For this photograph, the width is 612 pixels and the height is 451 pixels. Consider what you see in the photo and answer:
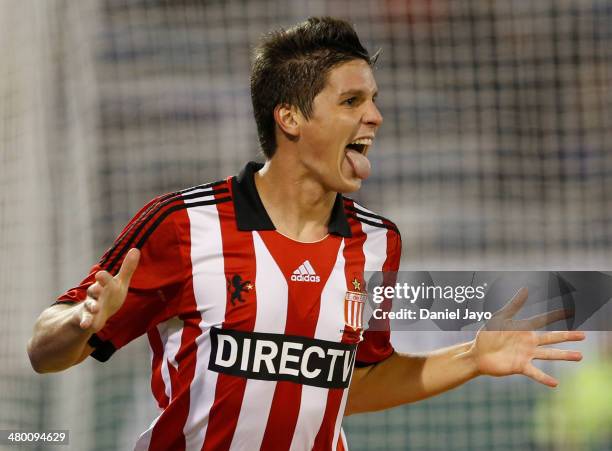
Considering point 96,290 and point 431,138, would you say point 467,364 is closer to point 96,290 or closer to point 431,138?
point 96,290

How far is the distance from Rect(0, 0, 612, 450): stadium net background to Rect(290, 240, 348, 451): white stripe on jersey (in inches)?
59.7

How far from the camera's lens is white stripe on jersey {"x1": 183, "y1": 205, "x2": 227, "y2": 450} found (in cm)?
205

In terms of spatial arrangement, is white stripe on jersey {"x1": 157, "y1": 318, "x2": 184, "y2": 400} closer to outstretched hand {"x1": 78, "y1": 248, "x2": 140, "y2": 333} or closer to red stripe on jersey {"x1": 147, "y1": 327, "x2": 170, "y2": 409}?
red stripe on jersey {"x1": 147, "y1": 327, "x2": 170, "y2": 409}

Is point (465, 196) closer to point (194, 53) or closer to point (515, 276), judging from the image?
point (515, 276)

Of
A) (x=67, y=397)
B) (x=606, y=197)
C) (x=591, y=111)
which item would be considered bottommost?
(x=67, y=397)

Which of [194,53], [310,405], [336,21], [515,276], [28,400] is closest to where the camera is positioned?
[310,405]

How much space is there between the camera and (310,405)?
209 centimetres

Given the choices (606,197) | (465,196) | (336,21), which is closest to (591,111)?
(606,197)

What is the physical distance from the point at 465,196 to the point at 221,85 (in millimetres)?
1051

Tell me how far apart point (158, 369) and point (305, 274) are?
381mm

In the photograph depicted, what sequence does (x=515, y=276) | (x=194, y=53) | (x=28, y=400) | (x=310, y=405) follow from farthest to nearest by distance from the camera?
1. (x=194, y=53)
2. (x=28, y=400)
3. (x=515, y=276)
4. (x=310, y=405)

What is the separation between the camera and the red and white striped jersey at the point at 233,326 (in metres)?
2.05

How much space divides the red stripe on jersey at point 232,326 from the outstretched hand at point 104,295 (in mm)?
268

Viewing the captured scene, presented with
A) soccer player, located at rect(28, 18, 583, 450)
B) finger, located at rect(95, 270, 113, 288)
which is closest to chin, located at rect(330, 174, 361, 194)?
soccer player, located at rect(28, 18, 583, 450)
